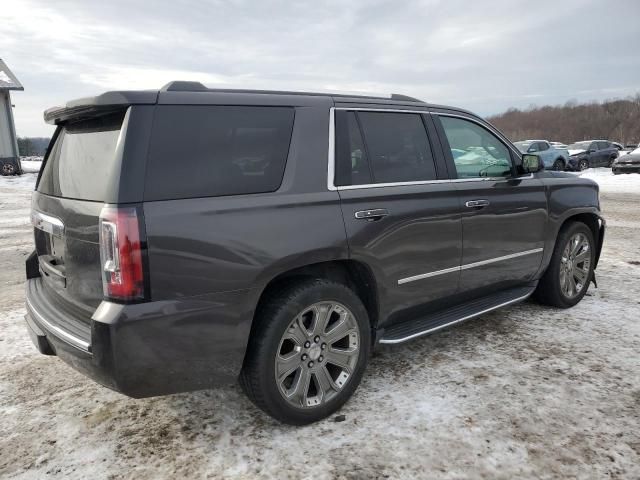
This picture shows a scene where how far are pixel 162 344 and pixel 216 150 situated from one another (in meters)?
0.99

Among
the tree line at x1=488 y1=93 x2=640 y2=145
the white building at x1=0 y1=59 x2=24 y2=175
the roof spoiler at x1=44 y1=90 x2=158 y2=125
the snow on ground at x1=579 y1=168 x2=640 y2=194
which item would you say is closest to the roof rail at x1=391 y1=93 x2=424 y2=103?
the roof spoiler at x1=44 y1=90 x2=158 y2=125

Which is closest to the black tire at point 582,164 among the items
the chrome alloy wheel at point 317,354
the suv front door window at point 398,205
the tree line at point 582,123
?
the suv front door window at point 398,205

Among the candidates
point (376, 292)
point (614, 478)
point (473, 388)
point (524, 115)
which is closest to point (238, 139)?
point (376, 292)

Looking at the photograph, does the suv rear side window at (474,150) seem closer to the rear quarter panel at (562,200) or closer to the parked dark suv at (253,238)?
the parked dark suv at (253,238)

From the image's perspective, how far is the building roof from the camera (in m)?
23.9

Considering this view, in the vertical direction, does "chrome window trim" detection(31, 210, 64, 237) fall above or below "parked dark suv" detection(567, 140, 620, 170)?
above

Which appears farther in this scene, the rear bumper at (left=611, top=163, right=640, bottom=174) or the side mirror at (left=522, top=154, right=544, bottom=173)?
the rear bumper at (left=611, top=163, right=640, bottom=174)

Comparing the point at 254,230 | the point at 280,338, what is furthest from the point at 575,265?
the point at 254,230

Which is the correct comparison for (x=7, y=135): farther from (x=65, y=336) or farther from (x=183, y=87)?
(x=183, y=87)

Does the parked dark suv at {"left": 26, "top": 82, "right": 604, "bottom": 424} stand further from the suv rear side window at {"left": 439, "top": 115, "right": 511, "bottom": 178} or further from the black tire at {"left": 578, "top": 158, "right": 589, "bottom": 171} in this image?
the black tire at {"left": 578, "top": 158, "right": 589, "bottom": 171}

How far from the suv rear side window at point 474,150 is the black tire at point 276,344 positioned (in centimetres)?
156

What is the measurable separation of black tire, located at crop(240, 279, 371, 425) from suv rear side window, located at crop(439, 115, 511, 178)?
1.56m

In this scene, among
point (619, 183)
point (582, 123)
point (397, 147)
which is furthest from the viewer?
point (582, 123)

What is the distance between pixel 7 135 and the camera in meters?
24.4
